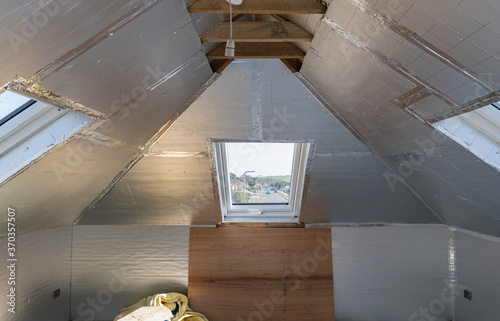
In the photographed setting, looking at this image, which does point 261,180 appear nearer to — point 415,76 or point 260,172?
point 260,172

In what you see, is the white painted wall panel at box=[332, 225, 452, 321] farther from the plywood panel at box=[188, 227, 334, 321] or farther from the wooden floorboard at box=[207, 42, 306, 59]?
the wooden floorboard at box=[207, 42, 306, 59]

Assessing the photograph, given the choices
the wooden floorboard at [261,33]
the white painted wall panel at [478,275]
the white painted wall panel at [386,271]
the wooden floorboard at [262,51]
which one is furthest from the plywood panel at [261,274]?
the wooden floorboard at [261,33]

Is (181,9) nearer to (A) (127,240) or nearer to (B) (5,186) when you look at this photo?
(B) (5,186)

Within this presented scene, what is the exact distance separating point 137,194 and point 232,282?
134cm

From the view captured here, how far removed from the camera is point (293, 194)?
3.63m

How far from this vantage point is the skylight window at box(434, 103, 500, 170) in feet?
5.04

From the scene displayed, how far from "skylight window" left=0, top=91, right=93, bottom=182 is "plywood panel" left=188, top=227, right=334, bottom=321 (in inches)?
83.4

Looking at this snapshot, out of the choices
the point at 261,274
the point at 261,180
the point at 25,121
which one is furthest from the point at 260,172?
the point at 25,121

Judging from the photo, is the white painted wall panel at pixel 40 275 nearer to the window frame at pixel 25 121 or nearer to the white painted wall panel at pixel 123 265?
the white painted wall panel at pixel 123 265

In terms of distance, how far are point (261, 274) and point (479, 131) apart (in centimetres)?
259

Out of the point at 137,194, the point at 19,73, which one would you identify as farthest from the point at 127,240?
the point at 19,73

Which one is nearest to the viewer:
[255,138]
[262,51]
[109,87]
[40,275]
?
[109,87]

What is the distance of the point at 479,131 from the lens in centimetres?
161

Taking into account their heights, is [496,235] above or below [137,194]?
below
